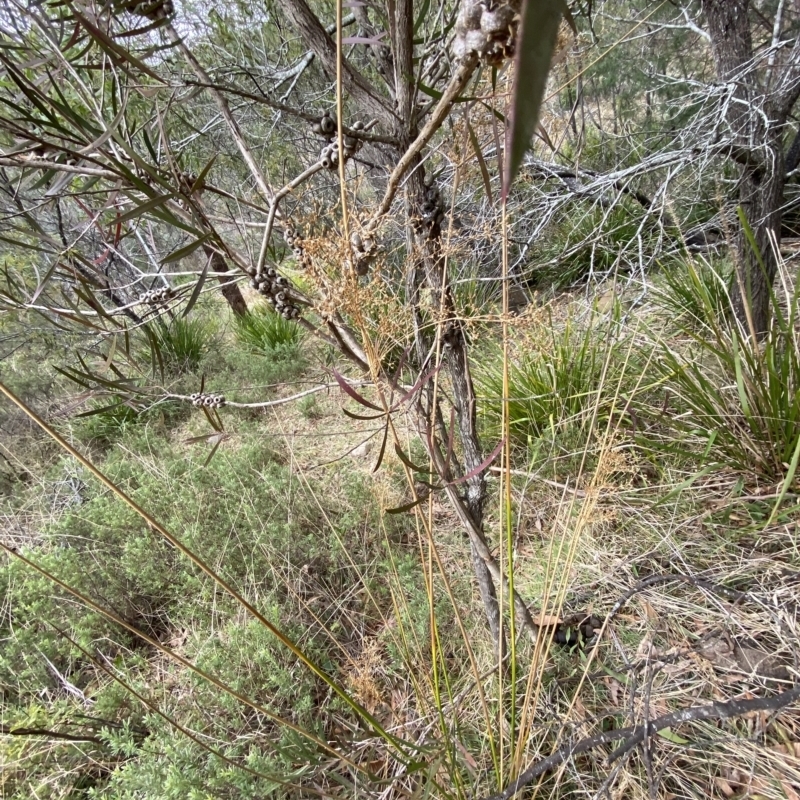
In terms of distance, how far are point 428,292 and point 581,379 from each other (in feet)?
3.47

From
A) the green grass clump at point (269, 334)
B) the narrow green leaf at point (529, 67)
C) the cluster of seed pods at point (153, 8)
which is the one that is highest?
the cluster of seed pods at point (153, 8)

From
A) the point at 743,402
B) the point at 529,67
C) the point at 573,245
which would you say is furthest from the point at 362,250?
the point at 573,245

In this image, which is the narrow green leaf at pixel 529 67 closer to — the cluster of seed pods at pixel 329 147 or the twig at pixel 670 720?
the cluster of seed pods at pixel 329 147

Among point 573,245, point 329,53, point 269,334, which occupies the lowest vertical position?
point 573,245

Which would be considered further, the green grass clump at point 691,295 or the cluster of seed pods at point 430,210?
the green grass clump at point 691,295

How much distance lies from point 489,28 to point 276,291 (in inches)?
14.2

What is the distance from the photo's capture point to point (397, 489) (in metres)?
1.42

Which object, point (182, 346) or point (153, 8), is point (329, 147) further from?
point (182, 346)

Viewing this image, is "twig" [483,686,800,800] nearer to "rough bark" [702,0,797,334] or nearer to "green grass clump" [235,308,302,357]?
"rough bark" [702,0,797,334]

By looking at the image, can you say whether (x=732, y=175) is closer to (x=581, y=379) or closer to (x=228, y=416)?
(x=581, y=379)

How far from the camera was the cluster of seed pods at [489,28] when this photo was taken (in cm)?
18

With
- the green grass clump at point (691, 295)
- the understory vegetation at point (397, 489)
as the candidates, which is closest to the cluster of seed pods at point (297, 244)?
the understory vegetation at point (397, 489)

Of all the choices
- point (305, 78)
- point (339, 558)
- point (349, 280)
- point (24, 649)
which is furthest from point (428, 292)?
point (305, 78)

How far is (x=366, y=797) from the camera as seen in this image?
0.74m
